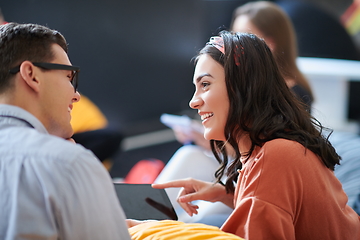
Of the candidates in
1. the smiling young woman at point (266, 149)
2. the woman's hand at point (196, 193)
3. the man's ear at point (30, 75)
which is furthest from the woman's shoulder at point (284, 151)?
the man's ear at point (30, 75)

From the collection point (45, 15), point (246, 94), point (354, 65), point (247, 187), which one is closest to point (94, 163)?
point (247, 187)

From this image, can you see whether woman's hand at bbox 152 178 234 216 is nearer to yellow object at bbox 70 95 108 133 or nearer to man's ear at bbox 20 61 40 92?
man's ear at bbox 20 61 40 92

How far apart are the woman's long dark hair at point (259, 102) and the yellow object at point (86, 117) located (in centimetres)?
178

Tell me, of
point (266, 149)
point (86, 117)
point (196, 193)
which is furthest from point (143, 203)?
point (86, 117)

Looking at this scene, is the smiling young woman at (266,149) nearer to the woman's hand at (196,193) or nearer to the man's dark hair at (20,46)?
the woman's hand at (196,193)

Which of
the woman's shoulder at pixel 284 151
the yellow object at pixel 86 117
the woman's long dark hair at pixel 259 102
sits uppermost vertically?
the woman's long dark hair at pixel 259 102

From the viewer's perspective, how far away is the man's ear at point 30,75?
3.06 feet

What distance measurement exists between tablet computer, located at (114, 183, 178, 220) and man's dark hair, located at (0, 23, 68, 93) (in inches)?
22.8

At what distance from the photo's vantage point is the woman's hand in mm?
1450

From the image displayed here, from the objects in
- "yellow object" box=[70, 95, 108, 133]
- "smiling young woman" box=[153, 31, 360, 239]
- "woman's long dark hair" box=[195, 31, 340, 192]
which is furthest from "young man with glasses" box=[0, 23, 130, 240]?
"yellow object" box=[70, 95, 108, 133]

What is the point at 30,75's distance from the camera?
95 cm

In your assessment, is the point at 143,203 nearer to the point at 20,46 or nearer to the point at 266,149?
the point at 266,149

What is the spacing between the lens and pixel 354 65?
3.71 metres

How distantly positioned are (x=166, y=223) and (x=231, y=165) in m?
0.46
